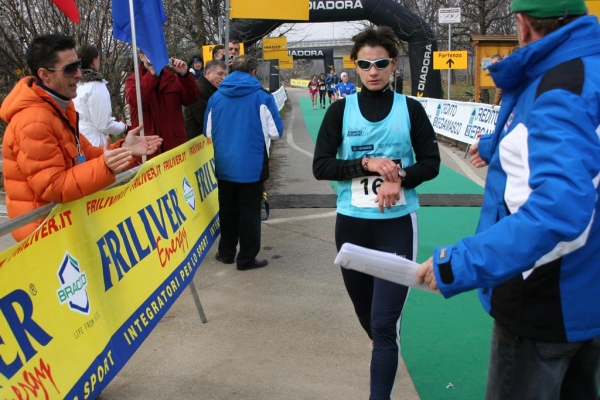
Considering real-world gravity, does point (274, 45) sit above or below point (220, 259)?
above

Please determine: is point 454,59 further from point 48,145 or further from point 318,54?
point 318,54

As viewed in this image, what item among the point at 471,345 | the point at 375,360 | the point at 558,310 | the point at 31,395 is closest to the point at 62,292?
the point at 31,395

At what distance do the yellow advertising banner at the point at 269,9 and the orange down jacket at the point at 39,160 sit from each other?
4.91m

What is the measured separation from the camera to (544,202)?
1.57m

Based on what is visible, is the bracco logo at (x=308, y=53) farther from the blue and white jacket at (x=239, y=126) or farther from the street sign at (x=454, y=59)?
the blue and white jacket at (x=239, y=126)

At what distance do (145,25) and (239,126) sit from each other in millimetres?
1264

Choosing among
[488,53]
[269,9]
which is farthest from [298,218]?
[488,53]

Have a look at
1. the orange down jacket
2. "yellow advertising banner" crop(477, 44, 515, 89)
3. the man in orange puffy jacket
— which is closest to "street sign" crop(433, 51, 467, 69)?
"yellow advertising banner" crop(477, 44, 515, 89)

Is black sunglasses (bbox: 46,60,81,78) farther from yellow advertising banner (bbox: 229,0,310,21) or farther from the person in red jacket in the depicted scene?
yellow advertising banner (bbox: 229,0,310,21)

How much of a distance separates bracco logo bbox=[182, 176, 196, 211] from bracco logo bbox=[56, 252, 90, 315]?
176 cm

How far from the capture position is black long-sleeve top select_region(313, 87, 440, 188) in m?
3.22

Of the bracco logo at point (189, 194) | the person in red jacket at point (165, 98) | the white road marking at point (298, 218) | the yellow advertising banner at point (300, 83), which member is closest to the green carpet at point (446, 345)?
the bracco logo at point (189, 194)

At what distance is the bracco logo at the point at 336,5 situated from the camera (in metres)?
20.9

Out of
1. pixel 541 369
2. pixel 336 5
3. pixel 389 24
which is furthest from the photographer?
pixel 389 24
